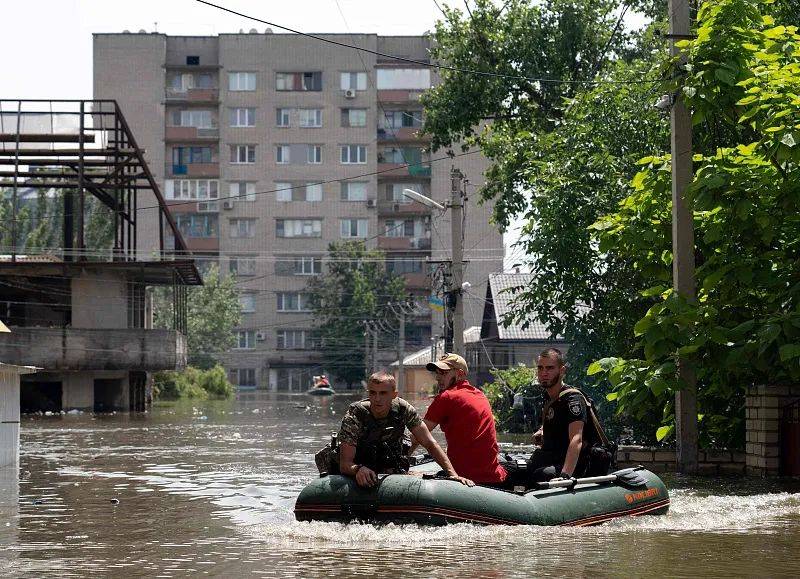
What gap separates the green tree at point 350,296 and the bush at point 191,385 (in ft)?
48.6

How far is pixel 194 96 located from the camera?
342ft

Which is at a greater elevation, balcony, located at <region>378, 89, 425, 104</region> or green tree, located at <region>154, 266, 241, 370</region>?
balcony, located at <region>378, 89, 425, 104</region>

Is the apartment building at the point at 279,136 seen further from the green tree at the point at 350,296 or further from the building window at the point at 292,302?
the building window at the point at 292,302

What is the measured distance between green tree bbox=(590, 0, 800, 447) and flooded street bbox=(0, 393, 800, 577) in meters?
1.61

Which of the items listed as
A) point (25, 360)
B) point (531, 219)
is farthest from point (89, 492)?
point (25, 360)

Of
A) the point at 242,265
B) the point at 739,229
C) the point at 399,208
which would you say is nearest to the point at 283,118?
the point at 399,208

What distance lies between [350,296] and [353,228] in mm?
5864

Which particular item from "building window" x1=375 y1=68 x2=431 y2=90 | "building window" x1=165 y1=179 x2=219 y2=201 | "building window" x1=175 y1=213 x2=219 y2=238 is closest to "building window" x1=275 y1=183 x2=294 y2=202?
"building window" x1=165 y1=179 x2=219 y2=201

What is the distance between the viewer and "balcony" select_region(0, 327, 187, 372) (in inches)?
2128

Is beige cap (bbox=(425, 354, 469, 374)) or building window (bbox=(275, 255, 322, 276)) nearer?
beige cap (bbox=(425, 354, 469, 374))

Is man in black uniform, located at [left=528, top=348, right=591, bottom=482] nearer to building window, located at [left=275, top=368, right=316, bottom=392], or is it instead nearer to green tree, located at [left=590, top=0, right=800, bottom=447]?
green tree, located at [left=590, top=0, right=800, bottom=447]

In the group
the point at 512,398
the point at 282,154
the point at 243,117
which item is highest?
the point at 243,117

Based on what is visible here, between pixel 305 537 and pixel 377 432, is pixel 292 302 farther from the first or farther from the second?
pixel 305 537

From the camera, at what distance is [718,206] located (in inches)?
687
